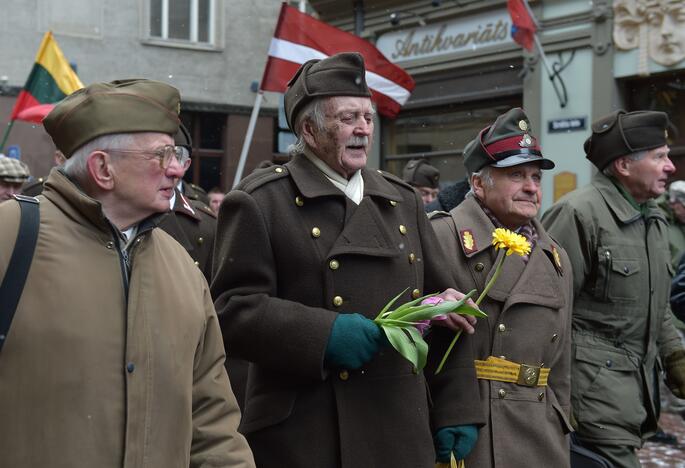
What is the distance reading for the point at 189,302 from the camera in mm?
2797

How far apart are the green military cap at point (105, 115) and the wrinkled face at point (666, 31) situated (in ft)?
37.2

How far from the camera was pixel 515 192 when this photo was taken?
4.20m

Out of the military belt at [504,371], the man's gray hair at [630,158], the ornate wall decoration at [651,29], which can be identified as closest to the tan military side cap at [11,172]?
the man's gray hair at [630,158]

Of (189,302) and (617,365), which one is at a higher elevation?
(189,302)

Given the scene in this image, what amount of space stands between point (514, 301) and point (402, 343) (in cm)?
92

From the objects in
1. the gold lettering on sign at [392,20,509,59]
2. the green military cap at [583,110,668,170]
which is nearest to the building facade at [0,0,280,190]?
the gold lettering on sign at [392,20,509,59]

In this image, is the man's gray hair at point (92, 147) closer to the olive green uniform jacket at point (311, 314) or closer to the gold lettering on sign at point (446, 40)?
the olive green uniform jacket at point (311, 314)

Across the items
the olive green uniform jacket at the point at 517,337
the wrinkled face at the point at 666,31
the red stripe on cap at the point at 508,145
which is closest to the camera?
the olive green uniform jacket at the point at 517,337

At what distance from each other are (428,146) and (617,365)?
40.7 feet

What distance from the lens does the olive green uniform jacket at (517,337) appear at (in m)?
3.91

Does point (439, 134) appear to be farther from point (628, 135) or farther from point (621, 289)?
point (621, 289)

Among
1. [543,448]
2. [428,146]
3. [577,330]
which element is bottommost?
[543,448]

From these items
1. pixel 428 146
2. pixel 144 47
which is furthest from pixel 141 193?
pixel 144 47

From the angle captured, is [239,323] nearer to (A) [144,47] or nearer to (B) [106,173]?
(B) [106,173]
